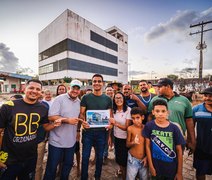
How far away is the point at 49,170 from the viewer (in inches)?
102

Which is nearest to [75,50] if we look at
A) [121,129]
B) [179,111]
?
[121,129]

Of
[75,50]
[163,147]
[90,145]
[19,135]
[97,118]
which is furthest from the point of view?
[75,50]

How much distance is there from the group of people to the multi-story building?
29866 mm

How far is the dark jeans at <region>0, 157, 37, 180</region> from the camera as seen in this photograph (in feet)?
6.67

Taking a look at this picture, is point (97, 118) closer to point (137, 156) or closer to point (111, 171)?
point (137, 156)

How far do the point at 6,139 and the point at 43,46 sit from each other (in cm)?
4546

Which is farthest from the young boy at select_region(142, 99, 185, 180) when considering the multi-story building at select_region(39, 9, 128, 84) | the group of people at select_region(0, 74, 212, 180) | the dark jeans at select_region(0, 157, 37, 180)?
the multi-story building at select_region(39, 9, 128, 84)

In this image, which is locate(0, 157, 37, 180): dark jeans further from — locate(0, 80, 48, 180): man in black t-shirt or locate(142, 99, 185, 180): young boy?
locate(142, 99, 185, 180): young boy

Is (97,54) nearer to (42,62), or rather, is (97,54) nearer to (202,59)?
(42,62)

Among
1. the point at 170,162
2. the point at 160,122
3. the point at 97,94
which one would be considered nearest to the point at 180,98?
the point at 160,122

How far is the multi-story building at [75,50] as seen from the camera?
104 feet

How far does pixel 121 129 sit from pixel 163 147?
957mm

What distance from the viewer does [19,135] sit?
208 centimetres

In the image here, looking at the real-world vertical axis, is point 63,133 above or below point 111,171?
above
